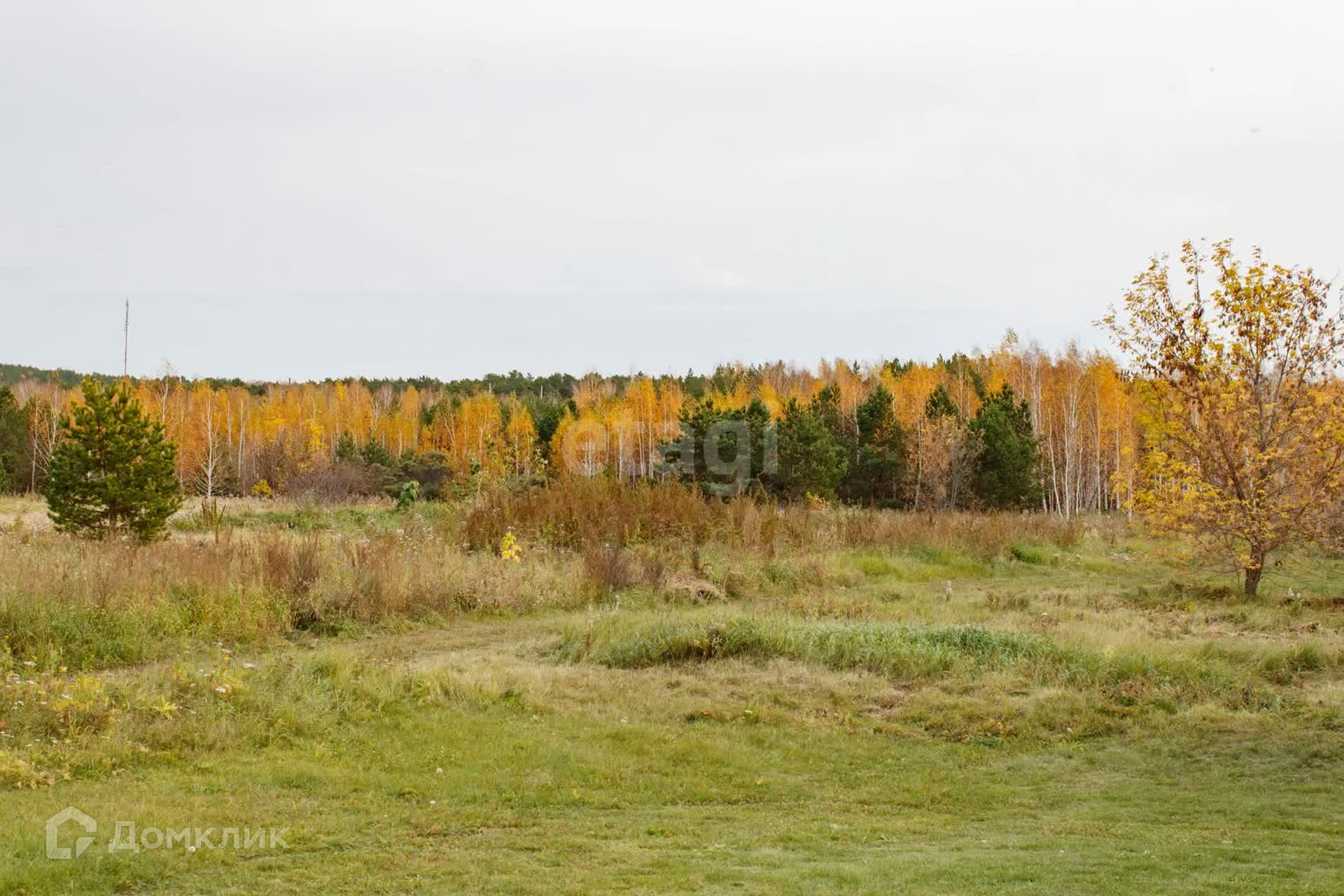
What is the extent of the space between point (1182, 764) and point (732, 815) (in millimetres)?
3805

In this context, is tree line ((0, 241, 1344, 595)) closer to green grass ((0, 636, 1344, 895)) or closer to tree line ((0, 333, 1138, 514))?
tree line ((0, 333, 1138, 514))

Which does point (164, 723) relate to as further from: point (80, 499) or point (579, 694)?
point (80, 499)

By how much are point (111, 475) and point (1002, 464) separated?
3149 cm

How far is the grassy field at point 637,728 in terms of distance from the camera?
5.49m

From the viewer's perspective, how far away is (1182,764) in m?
8.00

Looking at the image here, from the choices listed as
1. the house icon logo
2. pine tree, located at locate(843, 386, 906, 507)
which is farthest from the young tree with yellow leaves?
pine tree, located at locate(843, 386, 906, 507)

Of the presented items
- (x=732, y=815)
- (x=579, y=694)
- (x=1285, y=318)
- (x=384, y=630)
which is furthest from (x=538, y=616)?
(x=1285, y=318)

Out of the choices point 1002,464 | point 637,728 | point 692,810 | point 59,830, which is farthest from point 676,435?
point 59,830

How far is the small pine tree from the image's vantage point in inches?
730

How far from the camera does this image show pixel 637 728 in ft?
28.2

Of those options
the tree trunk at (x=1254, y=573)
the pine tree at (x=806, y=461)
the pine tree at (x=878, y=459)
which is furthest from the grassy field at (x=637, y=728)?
the pine tree at (x=878, y=459)

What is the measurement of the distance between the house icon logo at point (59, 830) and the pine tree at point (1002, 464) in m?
37.1

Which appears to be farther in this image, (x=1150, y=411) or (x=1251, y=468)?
(x=1150, y=411)

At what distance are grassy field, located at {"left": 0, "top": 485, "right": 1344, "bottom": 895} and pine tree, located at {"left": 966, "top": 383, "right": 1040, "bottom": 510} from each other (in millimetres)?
23598
